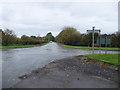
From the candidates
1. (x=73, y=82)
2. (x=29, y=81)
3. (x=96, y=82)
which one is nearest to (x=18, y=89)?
(x=29, y=81)

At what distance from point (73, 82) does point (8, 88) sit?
2.56 metres

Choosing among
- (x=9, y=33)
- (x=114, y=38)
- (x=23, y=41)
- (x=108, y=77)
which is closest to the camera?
(x=108, y=77)

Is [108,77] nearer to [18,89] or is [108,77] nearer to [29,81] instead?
[29,81]

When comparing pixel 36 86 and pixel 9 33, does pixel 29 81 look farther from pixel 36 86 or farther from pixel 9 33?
pixel 9 33

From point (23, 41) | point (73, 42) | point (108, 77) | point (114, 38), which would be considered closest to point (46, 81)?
point (108, 77)

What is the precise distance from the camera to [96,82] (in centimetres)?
507

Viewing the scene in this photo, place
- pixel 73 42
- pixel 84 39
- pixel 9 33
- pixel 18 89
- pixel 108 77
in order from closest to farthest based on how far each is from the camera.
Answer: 1. pixel 18 89
2. pixel 108 77
3. pixel 9 33
4. pixel 84 39
5. pixel 73 42

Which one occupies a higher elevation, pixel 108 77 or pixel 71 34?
pixel 71 34

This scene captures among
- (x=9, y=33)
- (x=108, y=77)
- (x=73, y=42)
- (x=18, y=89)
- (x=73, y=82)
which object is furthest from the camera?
(x=73, y=42)

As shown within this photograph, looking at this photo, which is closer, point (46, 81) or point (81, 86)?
point (81, 86)

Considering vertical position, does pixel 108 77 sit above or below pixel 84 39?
below

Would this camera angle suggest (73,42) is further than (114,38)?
Yes

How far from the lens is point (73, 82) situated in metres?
5.04

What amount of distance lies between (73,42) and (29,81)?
37465 mm
